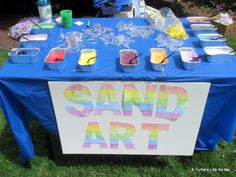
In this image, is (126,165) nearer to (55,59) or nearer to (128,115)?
(128,115)

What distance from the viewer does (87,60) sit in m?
2.28

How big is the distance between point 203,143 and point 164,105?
0.66m

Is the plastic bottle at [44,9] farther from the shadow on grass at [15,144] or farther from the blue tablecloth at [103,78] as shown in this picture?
the shadow on grass at [15,144]

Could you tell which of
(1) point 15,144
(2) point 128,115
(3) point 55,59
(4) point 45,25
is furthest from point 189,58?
(1) point 15,144

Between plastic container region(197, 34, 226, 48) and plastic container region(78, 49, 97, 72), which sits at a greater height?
plastic container region(197, 34, 226, 48)

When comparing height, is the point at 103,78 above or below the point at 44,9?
below

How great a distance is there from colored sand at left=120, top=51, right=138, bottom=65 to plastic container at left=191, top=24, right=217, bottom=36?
67 cm

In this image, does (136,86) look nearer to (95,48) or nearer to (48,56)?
(95,48)

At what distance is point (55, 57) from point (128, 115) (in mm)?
680

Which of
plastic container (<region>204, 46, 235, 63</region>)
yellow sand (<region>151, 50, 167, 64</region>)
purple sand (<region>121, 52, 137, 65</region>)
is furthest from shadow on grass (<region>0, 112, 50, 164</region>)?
plastic container (<region>204, 46, 235, 63</region>)

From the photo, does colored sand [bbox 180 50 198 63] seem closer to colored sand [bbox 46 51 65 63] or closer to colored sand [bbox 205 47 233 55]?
colored sand [bbox 205 47 233 55]

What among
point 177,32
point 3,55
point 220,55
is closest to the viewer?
point 220,55

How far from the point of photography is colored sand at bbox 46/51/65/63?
2.28 meters

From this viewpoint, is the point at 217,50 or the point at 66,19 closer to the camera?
the point at 217,50
